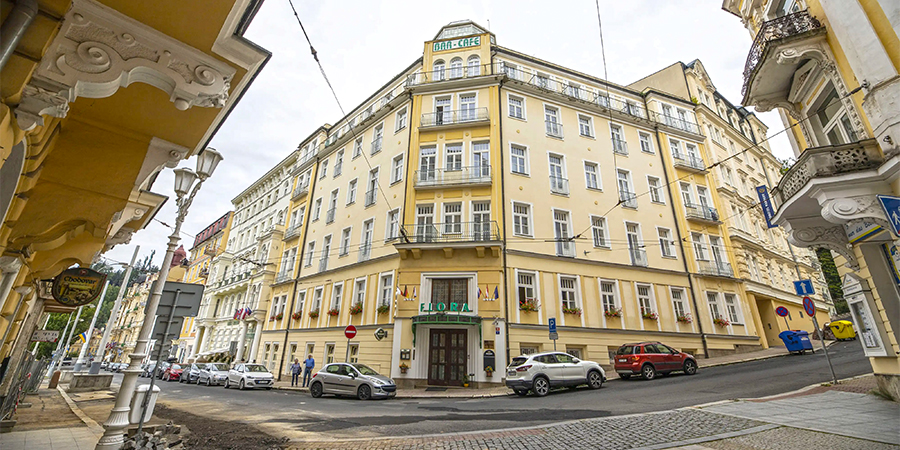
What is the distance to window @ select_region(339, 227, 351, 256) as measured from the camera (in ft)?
84.0

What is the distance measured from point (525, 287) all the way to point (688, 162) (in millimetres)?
17513

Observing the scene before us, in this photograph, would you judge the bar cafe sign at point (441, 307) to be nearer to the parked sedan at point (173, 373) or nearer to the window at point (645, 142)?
the window at point (645, 142)

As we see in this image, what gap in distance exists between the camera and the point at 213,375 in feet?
79.3

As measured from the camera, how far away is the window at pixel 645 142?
1067 inches

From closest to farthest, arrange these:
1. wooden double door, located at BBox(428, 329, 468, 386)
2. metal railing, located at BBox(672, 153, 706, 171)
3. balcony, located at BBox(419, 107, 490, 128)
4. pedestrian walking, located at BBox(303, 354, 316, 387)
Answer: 1. wooden double door, located at BBox(428, 329, 468, 386)
2. pedestrian walking, located at BBox(303, 354, 316, 387)
3. balcony, located at BBox(419, 107, 490, 128)
4. metal railing, located at BBox(672, 153, 706, 171)

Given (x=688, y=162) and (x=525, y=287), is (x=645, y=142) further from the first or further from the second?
(x=525, y=287)

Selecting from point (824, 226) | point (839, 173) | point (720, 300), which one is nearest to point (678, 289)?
point (720, 300)

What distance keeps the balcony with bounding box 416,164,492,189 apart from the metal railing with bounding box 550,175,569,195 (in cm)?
426

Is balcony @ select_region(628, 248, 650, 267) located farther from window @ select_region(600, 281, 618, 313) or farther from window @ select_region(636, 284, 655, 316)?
window @ select_region(600, 281, 618, 313)

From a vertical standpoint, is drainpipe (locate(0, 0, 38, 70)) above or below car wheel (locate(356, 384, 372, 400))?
above

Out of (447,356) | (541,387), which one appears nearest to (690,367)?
(541,387)

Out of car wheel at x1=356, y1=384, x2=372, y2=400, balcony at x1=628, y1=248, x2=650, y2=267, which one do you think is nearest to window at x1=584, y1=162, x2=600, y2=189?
balcony at x1=628, y1=248, x2=650, y2=267

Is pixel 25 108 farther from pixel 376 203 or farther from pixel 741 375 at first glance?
pixel 376 203

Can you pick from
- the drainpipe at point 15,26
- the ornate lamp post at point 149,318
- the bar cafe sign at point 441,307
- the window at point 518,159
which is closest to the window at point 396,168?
the window at point 518,159
